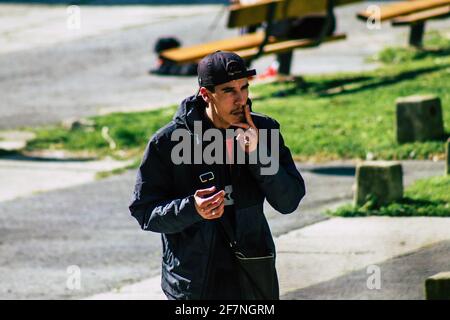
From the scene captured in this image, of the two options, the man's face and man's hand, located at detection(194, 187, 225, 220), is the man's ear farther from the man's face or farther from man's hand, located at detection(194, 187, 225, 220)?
man's hand, located at detection(194, 187, 225, 220)

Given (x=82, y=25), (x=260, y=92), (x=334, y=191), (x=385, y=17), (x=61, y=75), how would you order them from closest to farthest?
(x=334, y=191)
(x=260, y=92)
(x=385, y=17)
(x=61, y=75)
(x=82, y=25)

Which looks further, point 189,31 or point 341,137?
point 189,31

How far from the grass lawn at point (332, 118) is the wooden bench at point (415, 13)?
0.51m

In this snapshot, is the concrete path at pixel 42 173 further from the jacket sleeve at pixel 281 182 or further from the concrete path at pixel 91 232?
the jacket sleeve at pixel 281 182

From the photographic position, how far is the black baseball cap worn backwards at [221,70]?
5590mm

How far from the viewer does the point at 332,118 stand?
534 inches

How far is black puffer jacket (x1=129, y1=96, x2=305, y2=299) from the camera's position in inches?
222

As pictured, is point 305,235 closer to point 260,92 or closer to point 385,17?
point 260,92

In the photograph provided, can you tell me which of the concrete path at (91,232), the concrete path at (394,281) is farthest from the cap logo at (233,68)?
the concrete path at (91,232)

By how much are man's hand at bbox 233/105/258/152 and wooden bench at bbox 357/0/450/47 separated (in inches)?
456

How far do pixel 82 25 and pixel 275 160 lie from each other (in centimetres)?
1790

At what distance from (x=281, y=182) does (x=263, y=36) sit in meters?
10.6

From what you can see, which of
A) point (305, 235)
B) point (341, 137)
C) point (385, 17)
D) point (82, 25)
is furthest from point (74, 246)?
point (82, 25)

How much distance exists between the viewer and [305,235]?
9805mm
